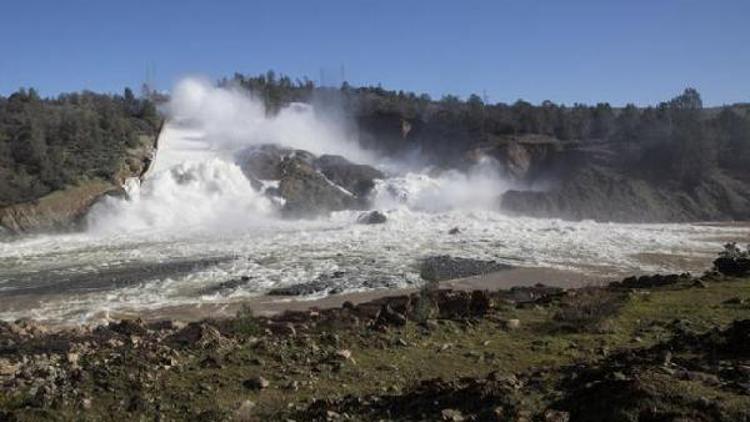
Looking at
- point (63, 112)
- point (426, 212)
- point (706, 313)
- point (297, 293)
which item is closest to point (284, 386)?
point (706, 313)

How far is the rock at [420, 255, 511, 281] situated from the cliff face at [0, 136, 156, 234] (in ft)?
74.3

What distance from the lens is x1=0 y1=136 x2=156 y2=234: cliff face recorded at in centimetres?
Result: 3669

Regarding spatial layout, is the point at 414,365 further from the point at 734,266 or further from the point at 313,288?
the point at 734,266

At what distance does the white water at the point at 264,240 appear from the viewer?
2183 centimetres

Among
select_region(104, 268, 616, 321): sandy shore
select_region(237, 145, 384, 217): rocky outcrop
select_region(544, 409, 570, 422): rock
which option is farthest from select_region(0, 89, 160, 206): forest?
select_region(544, 409, 570, 422): rock

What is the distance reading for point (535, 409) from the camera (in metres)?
6.88

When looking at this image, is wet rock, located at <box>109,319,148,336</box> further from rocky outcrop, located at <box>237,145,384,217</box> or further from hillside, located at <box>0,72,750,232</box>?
rocky outcrop, located at <box>237,145,384,217</box>

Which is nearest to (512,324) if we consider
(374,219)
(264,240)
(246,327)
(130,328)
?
(246,327)

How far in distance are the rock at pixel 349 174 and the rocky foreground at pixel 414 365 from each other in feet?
115

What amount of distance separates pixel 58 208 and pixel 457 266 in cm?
2560

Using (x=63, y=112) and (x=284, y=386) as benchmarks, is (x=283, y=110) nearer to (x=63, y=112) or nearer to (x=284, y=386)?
(x=63, y=112)

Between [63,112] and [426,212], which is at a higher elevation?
[63,112]

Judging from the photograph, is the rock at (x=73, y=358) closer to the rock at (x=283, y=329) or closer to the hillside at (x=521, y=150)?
the rock at (x=283, y=329)

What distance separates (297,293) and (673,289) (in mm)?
10321
